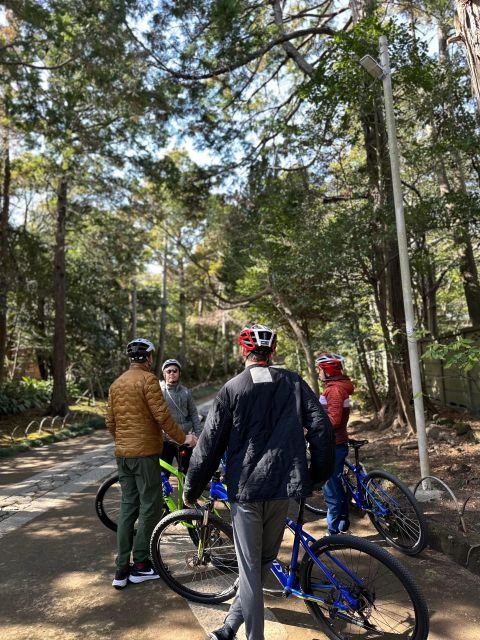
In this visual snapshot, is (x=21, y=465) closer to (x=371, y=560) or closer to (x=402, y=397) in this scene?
(x=402, y=397)

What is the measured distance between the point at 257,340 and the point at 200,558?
6.47 feet

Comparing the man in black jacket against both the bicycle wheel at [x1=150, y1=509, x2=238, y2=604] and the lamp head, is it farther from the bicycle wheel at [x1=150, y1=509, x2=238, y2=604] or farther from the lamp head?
the lamp head

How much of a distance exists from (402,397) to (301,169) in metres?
5.44

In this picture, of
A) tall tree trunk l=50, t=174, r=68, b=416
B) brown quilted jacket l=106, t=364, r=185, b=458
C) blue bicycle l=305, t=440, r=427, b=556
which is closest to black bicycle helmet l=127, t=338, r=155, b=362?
brown quilted jacket l=106, t=364, r=185, b=458

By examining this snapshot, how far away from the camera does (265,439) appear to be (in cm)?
247

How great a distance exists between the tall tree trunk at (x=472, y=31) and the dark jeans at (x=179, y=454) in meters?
4.23

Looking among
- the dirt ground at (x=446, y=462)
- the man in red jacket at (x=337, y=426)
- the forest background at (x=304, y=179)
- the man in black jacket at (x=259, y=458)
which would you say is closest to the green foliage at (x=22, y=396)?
the forest background at (x=304, y=179)

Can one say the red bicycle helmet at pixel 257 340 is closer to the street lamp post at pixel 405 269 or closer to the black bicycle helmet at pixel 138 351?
the black bicycle helmet at pixel 138 351

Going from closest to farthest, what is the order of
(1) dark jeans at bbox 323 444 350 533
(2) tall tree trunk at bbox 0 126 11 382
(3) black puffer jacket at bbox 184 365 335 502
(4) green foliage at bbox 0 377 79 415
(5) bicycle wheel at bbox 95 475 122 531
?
(3) black puffer jacket at bbox 184 365 335 502 < (1) dark jeans at bbox 323 444 350 533 < (5) bicycle wheel at bbox 95 475 122 531 < (2) tall tree trunk at bbox 0 126 11 382 < (4) green foliage at bbox 0 377 79 415

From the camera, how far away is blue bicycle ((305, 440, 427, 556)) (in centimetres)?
406

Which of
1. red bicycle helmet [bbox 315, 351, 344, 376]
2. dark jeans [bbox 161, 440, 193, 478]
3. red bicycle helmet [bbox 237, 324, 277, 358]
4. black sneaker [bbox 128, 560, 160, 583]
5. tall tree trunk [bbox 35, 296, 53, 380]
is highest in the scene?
tall tree trunk [bbox 35, 296, 53, 380]

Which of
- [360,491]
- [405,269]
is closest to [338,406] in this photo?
[360,491]

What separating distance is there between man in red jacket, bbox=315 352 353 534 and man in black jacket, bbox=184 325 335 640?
1.94 meters

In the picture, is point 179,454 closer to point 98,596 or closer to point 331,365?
point 98,596
